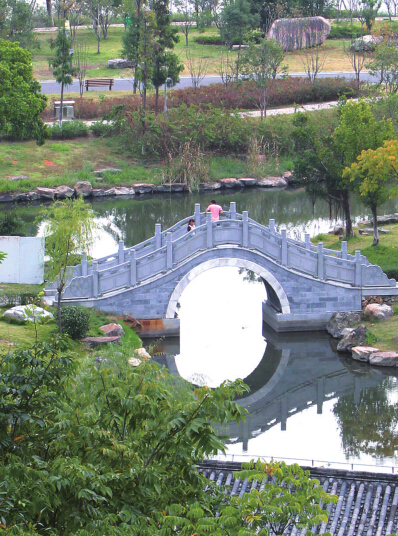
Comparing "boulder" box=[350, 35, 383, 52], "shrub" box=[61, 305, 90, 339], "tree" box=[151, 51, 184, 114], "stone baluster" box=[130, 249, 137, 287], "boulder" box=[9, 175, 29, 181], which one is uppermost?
"boulder" box=[350, 35, 383, 52]

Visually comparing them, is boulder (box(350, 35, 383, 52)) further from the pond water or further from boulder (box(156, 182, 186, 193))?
the pond water

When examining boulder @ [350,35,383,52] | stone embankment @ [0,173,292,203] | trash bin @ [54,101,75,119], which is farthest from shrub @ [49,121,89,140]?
boulder @ [350,35,383,52]

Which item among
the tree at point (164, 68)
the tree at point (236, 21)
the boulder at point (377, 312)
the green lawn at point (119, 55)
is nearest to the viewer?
the boulder at point (377, 312)

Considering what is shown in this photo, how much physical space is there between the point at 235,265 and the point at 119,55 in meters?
46.9

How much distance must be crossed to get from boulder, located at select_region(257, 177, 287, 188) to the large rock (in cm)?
2213

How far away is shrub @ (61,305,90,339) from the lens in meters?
22.4

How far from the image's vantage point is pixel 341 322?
2558 cm

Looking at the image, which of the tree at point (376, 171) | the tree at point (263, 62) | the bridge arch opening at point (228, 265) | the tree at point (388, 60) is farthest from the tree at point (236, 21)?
the bridge arch opening at point (228, 265)

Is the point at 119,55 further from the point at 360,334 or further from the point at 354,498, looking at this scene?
the point at 354,498

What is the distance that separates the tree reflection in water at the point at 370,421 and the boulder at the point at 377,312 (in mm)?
2956

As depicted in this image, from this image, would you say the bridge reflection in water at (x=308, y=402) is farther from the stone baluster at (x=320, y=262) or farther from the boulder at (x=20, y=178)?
the boulder at (x=20, y=178)

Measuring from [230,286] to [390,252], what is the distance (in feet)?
20.1

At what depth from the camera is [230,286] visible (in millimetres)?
32250

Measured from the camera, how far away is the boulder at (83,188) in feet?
155
